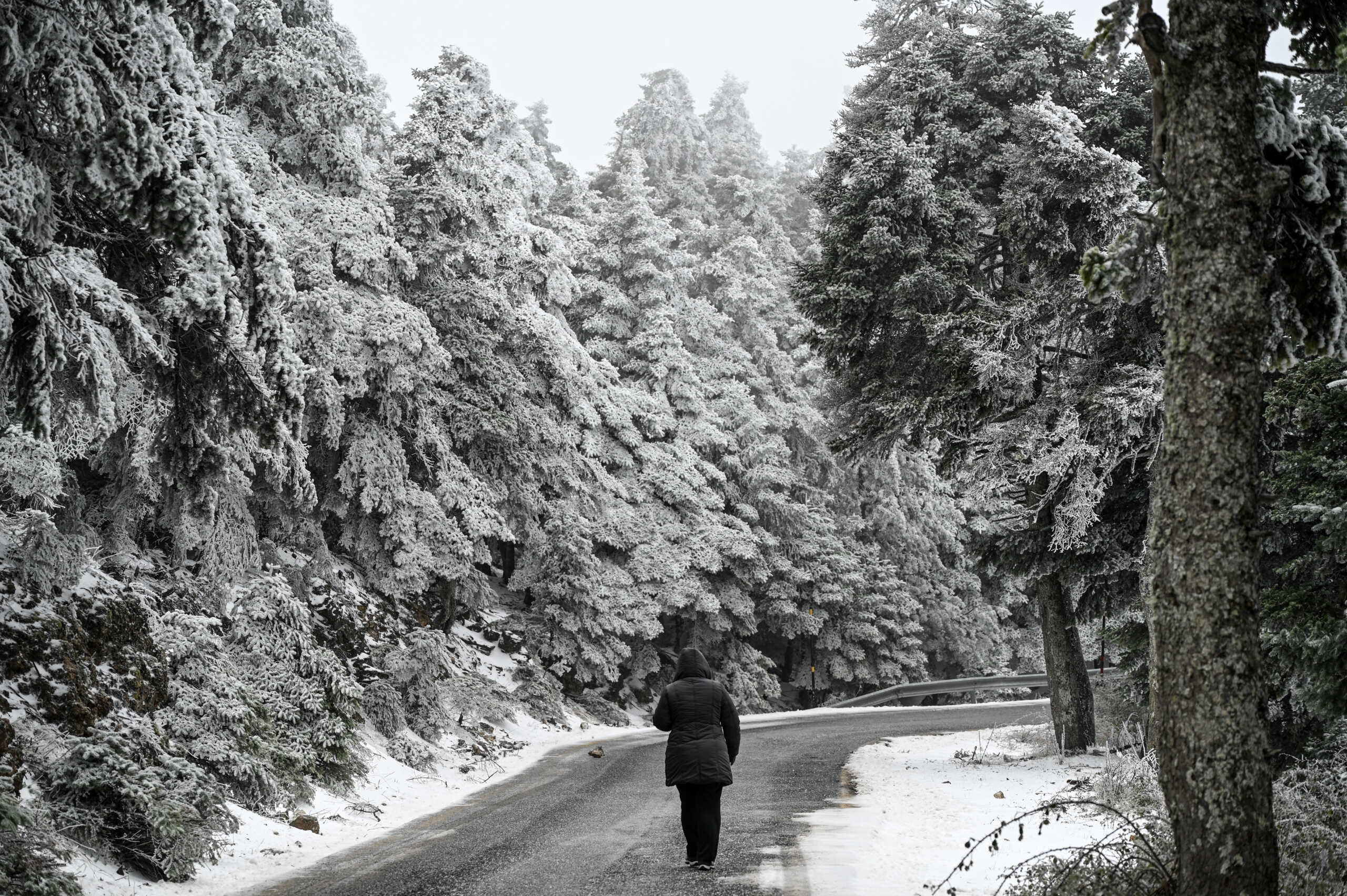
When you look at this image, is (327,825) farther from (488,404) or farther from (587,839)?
(488,404)

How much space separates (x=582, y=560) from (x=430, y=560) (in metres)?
A: 6.17

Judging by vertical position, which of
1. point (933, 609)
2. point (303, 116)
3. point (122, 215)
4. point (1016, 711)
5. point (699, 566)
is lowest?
point (1016, 711)

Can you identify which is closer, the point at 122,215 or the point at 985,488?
Answer: the point at 122,215

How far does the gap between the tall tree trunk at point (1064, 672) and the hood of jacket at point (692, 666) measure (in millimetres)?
6940

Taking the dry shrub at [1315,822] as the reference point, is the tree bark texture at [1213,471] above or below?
above

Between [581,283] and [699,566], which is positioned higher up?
[581,283]

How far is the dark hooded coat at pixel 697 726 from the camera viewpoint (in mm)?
7113

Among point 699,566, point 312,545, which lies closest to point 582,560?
point 699,566

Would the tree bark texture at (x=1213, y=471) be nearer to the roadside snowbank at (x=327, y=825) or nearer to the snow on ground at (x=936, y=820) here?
the snow on ground at (x=936, y=820)

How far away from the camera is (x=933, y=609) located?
33406mm

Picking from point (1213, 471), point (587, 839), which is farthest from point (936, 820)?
point (1213, 471)

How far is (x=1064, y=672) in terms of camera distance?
13102 mm

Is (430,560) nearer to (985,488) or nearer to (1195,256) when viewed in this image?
(985,488)

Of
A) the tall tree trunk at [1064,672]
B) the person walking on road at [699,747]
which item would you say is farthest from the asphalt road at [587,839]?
the tall tree trunk at [1064,672]
